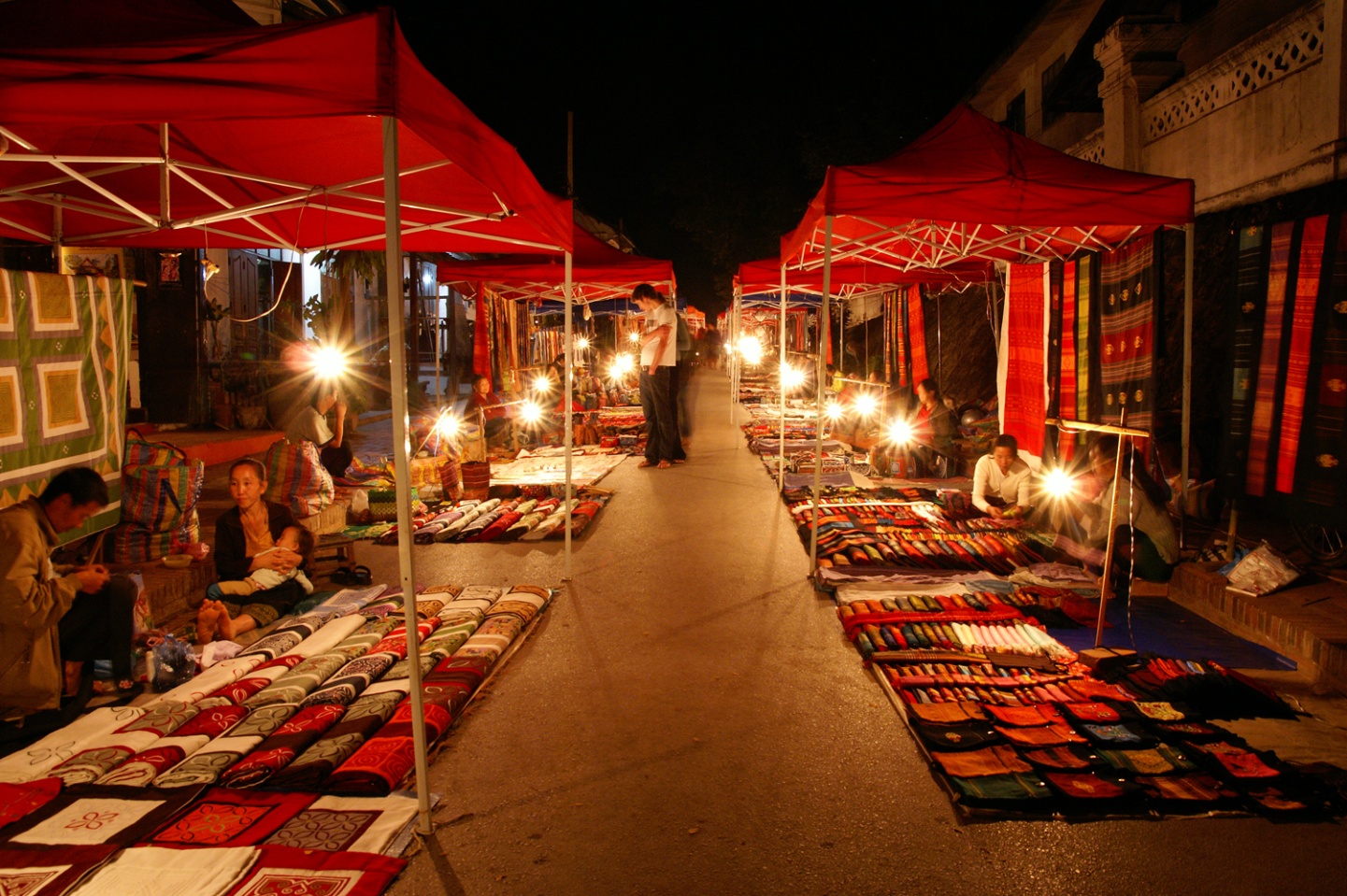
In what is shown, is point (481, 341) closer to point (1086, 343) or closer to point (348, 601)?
point (348, 601)

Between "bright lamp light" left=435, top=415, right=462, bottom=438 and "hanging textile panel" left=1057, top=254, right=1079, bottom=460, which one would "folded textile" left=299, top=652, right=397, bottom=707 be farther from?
"hanging textile panel" left=1057, top=254, right=1079, bottom=460

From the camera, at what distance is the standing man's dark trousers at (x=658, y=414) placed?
1069 centimetres

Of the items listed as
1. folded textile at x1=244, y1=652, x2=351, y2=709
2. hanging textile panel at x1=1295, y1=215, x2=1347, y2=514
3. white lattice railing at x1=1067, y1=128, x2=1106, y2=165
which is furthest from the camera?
white lattice railing at x1=1067, y1=128, x2=1106, y2=165

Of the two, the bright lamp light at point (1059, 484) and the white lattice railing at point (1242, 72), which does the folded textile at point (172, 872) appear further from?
the white lattice railing at point (1242, 72)

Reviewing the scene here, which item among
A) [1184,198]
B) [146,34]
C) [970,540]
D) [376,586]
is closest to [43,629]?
[376,586]

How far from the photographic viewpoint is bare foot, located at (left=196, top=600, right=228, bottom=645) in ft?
14.5

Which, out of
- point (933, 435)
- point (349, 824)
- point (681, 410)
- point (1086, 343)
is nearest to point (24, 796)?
point (349, 824)

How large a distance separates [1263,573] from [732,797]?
12.8 feet

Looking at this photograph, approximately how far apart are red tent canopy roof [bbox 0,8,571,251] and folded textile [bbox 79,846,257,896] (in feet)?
7.87

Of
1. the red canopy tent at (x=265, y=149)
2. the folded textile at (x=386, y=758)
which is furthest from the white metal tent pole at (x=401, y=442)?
the folded textile at (x=386, y=758)

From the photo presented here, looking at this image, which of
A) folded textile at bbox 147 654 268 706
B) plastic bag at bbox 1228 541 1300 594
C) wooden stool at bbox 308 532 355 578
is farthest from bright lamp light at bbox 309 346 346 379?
plastic bag at bbox 1228 541 1300 594

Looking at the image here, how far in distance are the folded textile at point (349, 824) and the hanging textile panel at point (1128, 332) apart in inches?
234

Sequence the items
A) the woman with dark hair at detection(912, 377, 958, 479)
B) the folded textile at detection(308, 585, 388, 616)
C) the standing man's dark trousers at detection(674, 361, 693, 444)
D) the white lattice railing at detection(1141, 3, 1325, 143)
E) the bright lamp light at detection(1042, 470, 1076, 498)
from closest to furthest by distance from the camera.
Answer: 1. the folded textile at detection(308, 585, 388, 616)
2. the white lattice railing at detection(1141, 3, 1325, 143)
3. the bright lamp light at detection(1042, 470, 1076, 498)
4. the woman with dark hair at detection(912, 377, 958, 479)
5. the standing man's dark trousers at detection(674, 361, 693, 444)

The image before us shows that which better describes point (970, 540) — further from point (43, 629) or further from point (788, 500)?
point (43, 629)
